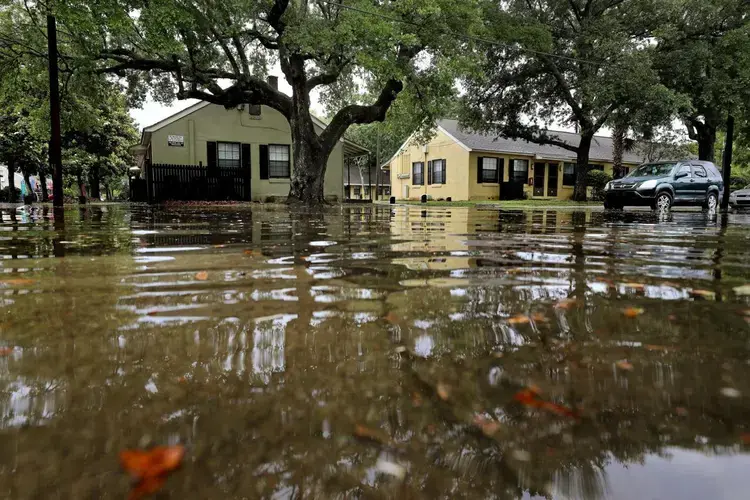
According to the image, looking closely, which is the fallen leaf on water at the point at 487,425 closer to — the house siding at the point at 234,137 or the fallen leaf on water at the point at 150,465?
the fallen leaf on water at the point at 150,465

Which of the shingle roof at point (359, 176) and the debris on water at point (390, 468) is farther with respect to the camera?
the shingle roof at point (359, 176)

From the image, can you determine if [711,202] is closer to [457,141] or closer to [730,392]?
[457,141]

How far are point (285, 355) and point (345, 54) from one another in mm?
14229

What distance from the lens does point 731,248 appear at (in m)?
4.58

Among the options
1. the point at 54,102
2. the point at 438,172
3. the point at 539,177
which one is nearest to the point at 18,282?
the point at 54,102

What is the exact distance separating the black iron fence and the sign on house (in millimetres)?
1158

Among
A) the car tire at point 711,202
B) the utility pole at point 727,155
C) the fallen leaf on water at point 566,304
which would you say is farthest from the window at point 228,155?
the fallen leaf on water at point 566,304

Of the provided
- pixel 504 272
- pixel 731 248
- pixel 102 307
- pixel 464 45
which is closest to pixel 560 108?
pixel 464 45

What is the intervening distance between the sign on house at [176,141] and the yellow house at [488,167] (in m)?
13.3

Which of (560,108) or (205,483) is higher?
(560,108)

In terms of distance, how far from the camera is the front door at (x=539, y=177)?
31.4m

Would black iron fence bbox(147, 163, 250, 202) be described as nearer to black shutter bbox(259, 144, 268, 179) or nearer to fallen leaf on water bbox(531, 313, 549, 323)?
black shutter bbox(259, 144, 268, 179)

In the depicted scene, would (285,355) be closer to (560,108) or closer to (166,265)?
(166,265)

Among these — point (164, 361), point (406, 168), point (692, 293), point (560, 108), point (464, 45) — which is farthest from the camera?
point (406, 168)
